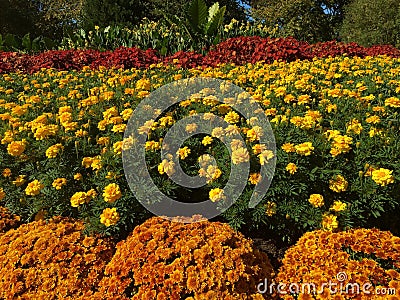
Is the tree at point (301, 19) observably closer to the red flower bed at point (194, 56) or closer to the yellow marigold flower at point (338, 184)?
the red flower bed at point (194, 56)

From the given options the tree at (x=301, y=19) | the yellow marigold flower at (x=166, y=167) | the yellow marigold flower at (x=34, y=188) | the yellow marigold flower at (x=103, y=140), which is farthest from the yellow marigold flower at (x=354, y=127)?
the tree at (x=301, y=19)

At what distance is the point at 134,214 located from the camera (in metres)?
Result: 2.88

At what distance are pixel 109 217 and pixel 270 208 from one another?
99 cm

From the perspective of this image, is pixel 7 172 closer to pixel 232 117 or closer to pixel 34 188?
pixel 34 188

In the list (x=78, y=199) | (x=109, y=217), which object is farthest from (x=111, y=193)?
(x=78, y=199)

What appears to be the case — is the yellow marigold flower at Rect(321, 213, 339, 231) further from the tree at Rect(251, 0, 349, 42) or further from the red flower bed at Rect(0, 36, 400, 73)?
the tree at Rect(251, 0, 349, 42)

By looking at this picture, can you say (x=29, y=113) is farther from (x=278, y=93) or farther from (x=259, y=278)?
(x=259, y=278)

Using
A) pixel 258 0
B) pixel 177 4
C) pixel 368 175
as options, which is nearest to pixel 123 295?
pixel 368 175

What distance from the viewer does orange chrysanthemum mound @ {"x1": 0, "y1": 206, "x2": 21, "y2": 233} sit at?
10.5 feet

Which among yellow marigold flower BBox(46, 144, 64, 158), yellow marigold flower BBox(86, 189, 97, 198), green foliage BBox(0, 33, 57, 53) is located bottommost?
green foliage BBox(0, 33, 57, 53)

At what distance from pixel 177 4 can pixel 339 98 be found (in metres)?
18.2

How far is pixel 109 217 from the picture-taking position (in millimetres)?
2605

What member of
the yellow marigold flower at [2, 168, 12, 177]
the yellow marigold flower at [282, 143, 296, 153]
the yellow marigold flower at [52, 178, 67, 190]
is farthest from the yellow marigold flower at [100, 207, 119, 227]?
the yellow marigold flower at [282, 143, 296, 153]

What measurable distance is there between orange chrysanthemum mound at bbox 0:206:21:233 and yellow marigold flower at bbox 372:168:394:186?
98.8 inches
